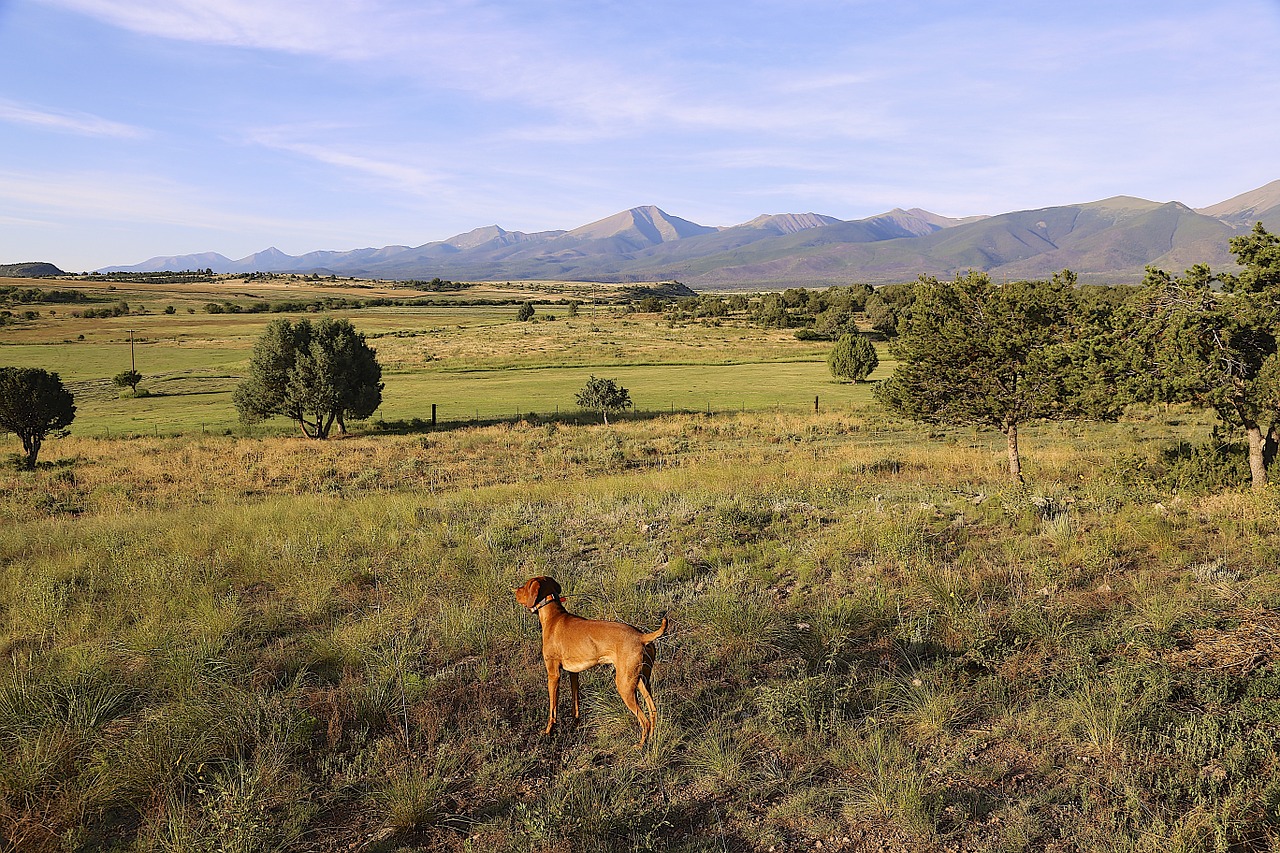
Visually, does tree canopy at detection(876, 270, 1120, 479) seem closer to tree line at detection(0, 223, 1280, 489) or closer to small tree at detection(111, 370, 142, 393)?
tree line at detection(0, 223, 1280, 489)

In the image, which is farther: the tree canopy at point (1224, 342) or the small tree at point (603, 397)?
the small tree at point (603, 397)

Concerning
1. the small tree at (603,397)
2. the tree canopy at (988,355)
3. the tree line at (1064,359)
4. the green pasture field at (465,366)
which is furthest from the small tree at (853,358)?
the tree canopy at (988,355)

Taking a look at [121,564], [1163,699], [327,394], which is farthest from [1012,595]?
[327,394]

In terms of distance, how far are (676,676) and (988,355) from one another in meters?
16.0

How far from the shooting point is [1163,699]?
545 centimetres

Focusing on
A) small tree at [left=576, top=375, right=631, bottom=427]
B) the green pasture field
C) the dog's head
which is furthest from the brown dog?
the green pasture field

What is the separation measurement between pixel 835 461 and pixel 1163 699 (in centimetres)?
1674

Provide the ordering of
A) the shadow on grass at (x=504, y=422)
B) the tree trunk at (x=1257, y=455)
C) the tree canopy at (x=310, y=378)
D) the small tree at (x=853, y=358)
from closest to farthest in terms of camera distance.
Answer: the tree trunk at (x=1257, y=455)
the tree canopy at (x=310, y=378)
the shadow on grass at (x=504, y=422)
the small tree at (x=853, y=358)

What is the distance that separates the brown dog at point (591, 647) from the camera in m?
4.79

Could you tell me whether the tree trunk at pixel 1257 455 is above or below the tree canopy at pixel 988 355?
below

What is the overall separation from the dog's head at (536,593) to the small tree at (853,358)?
50.1 meters

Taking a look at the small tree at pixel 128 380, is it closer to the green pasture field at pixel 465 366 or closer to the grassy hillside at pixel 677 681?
the green pasture field at pixel 465 366

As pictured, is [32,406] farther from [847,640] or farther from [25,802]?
[847,640]

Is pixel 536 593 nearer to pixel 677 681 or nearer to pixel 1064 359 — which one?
pixel 677 681
